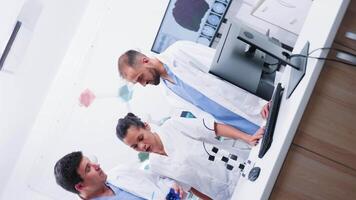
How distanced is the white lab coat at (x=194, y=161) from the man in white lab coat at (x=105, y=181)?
0.33 ft

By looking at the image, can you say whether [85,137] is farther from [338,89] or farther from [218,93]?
[338,89]

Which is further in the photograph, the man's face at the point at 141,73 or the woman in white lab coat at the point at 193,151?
the man's face at the point at 141,73

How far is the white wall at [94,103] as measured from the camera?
2.11 metres

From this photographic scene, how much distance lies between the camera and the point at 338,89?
84 cm

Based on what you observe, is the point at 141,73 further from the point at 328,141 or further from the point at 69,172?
the point at 328,141

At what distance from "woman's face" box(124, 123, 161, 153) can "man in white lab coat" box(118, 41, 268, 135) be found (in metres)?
0.28

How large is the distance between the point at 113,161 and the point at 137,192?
0.42 m

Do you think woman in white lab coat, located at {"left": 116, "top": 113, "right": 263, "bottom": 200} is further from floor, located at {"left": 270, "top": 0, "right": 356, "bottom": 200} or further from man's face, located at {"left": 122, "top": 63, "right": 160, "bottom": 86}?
floor, located at {"left": 270, "top": 0, "right": 356, "bottom": 200}

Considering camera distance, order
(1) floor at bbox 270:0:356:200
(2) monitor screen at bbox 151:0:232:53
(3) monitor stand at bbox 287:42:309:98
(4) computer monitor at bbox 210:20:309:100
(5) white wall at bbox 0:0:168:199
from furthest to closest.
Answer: (2) monitor screen at bbox 151:0:232:53 → (5) white wall at bbox 0:0:168:199 → (4) computer monitor at bbox 210:20:309:100 → (3) monitor stand at bbox 287:42:309:98 → (1) floor at bbox 270:0:356:200

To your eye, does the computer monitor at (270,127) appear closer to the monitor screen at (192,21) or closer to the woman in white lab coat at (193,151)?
the woman in white lab coat at (193,151)

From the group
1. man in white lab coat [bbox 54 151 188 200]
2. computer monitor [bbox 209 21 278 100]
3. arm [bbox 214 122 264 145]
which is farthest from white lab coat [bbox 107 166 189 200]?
computer monitor [bbox 209 21 278 100]

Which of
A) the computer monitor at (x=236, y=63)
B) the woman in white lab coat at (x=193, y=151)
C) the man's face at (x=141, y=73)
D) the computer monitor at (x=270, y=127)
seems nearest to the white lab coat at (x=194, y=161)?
the woman in white lab coat at (x=193, y=151)

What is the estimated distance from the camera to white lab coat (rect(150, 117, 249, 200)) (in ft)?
5.72

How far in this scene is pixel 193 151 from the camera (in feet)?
5.96
